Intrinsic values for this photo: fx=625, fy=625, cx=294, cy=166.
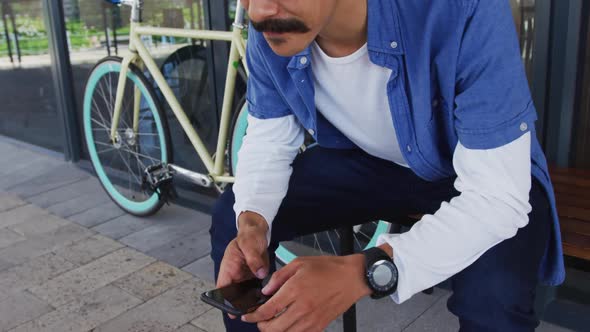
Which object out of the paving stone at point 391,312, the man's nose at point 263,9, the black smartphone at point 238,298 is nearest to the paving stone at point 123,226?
the paving stone at point 391,312

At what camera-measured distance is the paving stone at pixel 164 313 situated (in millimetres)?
2439

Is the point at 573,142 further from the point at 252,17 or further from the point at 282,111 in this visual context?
the point at 252,17

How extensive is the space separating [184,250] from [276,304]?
1.96 meters

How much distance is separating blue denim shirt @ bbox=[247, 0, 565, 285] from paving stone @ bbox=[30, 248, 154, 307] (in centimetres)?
158

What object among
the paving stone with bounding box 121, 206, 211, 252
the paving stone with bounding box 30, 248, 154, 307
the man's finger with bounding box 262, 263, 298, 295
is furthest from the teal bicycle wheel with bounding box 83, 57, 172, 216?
the man's finger with bounding box 262, 263, 298, 295

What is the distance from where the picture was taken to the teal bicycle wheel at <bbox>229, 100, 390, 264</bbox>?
8.47 ft

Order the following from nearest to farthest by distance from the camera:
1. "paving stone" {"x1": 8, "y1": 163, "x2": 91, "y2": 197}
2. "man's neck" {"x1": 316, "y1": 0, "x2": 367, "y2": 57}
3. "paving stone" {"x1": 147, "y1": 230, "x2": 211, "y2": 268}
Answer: "man's neck" {"x1": 316, "y1": 0, "x2": 367, "y2": 57} → "paving stone" {"x1": 147, "y1": 230, "x2": 211, "y2": 268} → "paving stone" {"x1": 8, "y1": 163, "x2": 91, "y2": 197}

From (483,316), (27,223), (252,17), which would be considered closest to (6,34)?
(27,223)

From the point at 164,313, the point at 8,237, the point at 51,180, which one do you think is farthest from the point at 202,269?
the point at 51,180

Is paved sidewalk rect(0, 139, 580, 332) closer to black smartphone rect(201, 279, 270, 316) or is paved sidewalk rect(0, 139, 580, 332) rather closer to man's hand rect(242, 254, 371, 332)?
black smartphone rect(201, 279, 270, 316)

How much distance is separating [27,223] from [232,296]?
8.59 feet

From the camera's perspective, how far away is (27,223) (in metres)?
3.57

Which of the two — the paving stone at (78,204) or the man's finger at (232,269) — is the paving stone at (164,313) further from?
the paving stone at (78,204)

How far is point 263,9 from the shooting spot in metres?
1.25
